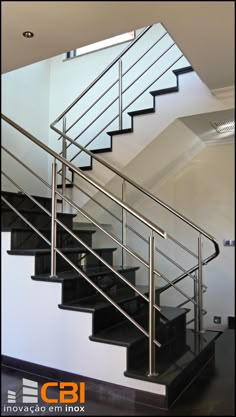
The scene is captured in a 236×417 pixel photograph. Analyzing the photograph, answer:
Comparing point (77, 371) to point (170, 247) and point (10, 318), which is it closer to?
point (10, 318)

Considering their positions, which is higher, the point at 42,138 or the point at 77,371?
the point at 42,138

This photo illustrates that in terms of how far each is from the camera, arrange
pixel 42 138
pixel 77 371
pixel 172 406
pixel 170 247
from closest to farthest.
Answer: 1. pixel 172 406
2. pixel 77 371
3. pixel 170 247
4. pixel 42 138

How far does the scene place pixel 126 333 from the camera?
201 centimetres

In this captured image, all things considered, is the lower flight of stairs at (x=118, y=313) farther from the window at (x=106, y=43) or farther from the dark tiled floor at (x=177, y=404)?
the window at (x=106, y=43)

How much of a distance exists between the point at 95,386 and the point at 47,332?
1.40 ft

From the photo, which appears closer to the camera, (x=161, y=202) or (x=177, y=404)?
(x=177, y=404)

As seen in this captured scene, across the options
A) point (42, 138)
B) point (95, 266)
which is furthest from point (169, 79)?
point (95, 266)

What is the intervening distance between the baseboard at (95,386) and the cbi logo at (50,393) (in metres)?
0.04

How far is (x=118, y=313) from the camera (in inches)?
88.0

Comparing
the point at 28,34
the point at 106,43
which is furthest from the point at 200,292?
the point at 106,43

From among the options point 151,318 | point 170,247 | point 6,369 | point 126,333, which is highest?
point 170,247

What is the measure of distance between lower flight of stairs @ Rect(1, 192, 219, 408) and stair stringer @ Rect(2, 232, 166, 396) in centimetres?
4

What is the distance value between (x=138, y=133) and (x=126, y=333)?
1.65 metres

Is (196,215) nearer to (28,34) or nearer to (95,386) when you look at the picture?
(95,386)
